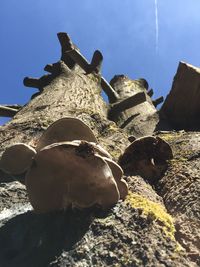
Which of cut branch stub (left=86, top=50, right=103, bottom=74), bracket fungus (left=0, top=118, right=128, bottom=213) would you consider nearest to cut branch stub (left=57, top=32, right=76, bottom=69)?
cut branch stub (left=86, top=50, right=103, bottom=74)

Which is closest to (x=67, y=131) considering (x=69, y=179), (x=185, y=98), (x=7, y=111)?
(x=69, y=179)

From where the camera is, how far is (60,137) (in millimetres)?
2973

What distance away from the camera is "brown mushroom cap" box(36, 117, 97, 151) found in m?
2.97

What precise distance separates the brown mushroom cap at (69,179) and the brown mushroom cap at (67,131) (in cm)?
51

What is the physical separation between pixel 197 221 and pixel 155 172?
82 cm

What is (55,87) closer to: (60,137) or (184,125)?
(184,125)

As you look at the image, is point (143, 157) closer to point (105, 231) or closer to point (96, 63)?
point (105, 231)

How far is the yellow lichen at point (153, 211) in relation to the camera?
2.51 m

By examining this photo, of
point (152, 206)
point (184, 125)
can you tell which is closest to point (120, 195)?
point (152, 206)

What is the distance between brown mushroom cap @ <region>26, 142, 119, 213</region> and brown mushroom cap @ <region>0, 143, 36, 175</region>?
0.33 meters

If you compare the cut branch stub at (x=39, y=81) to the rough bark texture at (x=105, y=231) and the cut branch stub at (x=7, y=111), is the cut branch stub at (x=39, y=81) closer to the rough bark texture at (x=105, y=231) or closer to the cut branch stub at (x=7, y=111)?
the cut branch stub at (x=7, y=111)

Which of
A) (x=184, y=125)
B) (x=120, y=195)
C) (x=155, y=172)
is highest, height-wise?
(x=120, y=195)

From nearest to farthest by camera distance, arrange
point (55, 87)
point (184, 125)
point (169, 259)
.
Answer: point (169, 259), point (184, 125), point (55, 87)

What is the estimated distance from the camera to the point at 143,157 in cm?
337
